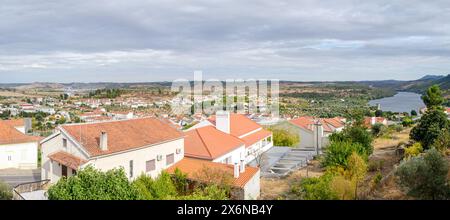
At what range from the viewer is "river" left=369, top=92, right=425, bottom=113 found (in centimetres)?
8159

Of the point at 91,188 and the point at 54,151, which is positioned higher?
the point at 91,188

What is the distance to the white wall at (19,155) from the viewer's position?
23.7 metres

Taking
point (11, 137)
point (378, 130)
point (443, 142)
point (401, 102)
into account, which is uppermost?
point (401, 102)

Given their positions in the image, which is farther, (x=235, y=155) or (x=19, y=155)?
(x=235, y=155)

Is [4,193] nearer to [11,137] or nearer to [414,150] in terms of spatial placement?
[11,137]

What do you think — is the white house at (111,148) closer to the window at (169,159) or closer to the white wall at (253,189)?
the window at (169,159)

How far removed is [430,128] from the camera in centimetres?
2294

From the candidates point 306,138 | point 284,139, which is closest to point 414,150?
point 284,139

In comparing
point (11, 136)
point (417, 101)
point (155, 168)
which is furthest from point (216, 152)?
point (417, 101)

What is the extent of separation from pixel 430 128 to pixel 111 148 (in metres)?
19.4

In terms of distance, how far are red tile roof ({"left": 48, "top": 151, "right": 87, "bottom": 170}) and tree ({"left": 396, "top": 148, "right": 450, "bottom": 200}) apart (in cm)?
1262

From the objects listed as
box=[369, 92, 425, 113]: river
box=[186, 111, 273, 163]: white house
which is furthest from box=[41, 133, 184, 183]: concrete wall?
box=[369, 92, 425, 113]: river
